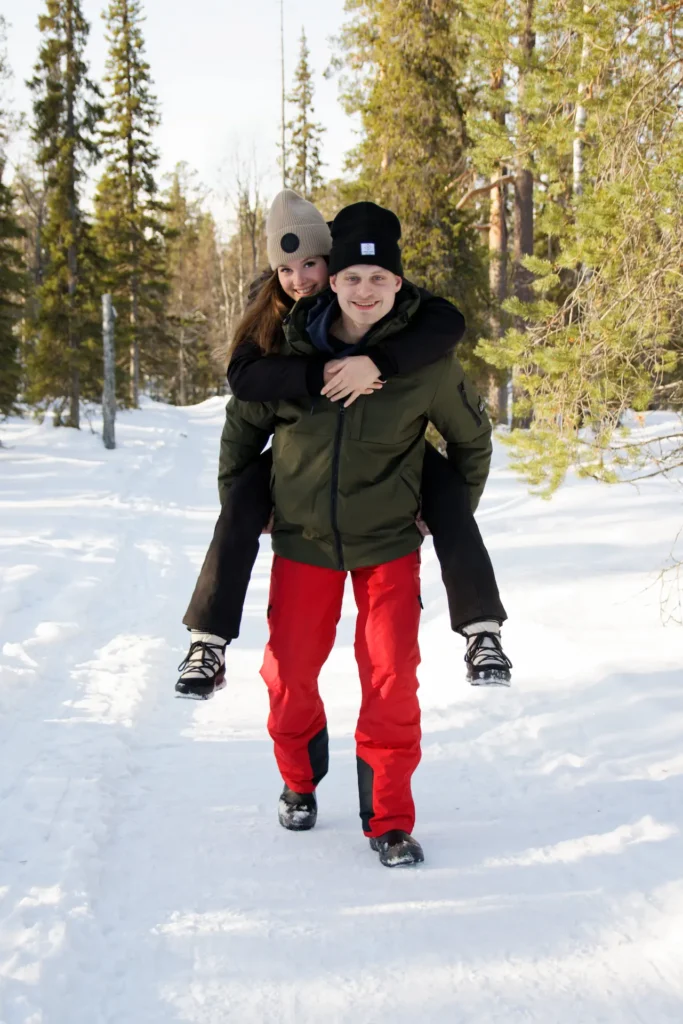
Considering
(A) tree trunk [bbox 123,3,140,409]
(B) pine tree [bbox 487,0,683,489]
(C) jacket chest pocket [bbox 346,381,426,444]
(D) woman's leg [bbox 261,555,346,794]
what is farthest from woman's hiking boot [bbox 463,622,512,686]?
(A) tree trunk [bbox 123,3,140,409]

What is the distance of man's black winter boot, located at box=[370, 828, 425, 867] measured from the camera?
3002mm

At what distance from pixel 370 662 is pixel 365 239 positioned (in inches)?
58.4

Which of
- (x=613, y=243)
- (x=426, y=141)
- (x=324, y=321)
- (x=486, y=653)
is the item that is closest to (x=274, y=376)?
(x=324, y=321)

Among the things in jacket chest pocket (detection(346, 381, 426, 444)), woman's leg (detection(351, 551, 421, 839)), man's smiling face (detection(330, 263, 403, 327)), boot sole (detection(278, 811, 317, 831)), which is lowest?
boot sole (detection(278, 811, 317, 831))

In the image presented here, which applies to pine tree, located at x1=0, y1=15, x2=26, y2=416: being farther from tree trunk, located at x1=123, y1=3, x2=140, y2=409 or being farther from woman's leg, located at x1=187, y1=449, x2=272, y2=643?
woman's leg, located at x1=187, y1=449, x2=272, y2=643

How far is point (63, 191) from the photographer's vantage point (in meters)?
22.6

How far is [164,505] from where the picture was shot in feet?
39.9

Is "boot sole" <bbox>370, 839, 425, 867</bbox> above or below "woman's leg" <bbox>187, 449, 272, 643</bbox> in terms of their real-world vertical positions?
below

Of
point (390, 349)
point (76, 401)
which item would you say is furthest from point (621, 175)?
point (76, 401)

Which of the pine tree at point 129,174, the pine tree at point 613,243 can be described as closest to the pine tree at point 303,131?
the pine tree at point 129,174

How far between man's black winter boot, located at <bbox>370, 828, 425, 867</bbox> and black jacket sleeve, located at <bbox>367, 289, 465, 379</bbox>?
1.64 meters

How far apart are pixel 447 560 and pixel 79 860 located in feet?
5.36

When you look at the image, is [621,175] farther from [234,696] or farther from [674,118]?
[234,696]

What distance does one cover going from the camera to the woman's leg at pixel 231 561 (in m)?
2.93
